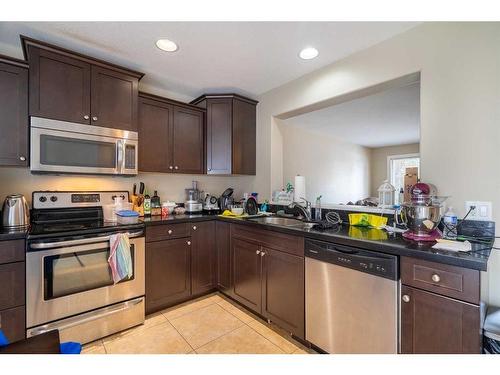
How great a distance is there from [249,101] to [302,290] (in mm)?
2222

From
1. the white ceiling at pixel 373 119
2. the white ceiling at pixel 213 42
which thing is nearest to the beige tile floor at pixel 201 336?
the white ceiling at pixel 213 42

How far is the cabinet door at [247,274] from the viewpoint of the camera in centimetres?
199

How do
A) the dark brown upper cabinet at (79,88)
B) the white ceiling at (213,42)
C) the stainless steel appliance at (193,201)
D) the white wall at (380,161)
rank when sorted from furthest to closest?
the white wall at (380,161), the stainless steel appliance at (193,201), the dark brown upper cabinet at (79,88), the white ceiling at (213,42)

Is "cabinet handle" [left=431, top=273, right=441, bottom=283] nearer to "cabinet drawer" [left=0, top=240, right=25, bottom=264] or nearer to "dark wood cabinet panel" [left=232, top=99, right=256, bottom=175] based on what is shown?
"dark wood cabinet panel" [left=232, top=99, right=256, bottom=175]

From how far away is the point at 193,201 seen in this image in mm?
2730

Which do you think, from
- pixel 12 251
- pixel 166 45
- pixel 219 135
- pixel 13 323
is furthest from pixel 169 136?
pixel 13 323

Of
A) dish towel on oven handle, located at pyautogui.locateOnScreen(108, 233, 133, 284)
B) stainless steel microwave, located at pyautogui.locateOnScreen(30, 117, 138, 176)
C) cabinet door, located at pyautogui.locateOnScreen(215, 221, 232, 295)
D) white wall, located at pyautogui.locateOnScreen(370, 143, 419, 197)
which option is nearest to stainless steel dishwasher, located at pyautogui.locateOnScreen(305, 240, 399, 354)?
cabinet door, located at pyautogui.locateOnScreen(215, 221, 232, 295)

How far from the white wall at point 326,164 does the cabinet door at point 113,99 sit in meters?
1.66

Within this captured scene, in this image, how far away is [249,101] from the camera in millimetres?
2818

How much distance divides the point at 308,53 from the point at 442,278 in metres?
1.85

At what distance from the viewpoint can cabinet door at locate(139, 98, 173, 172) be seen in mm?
2295

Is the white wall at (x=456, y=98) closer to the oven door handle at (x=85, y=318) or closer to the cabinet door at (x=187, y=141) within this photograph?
the cabinet door at (x=187, y=141)

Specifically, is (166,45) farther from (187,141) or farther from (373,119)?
(373,119)
